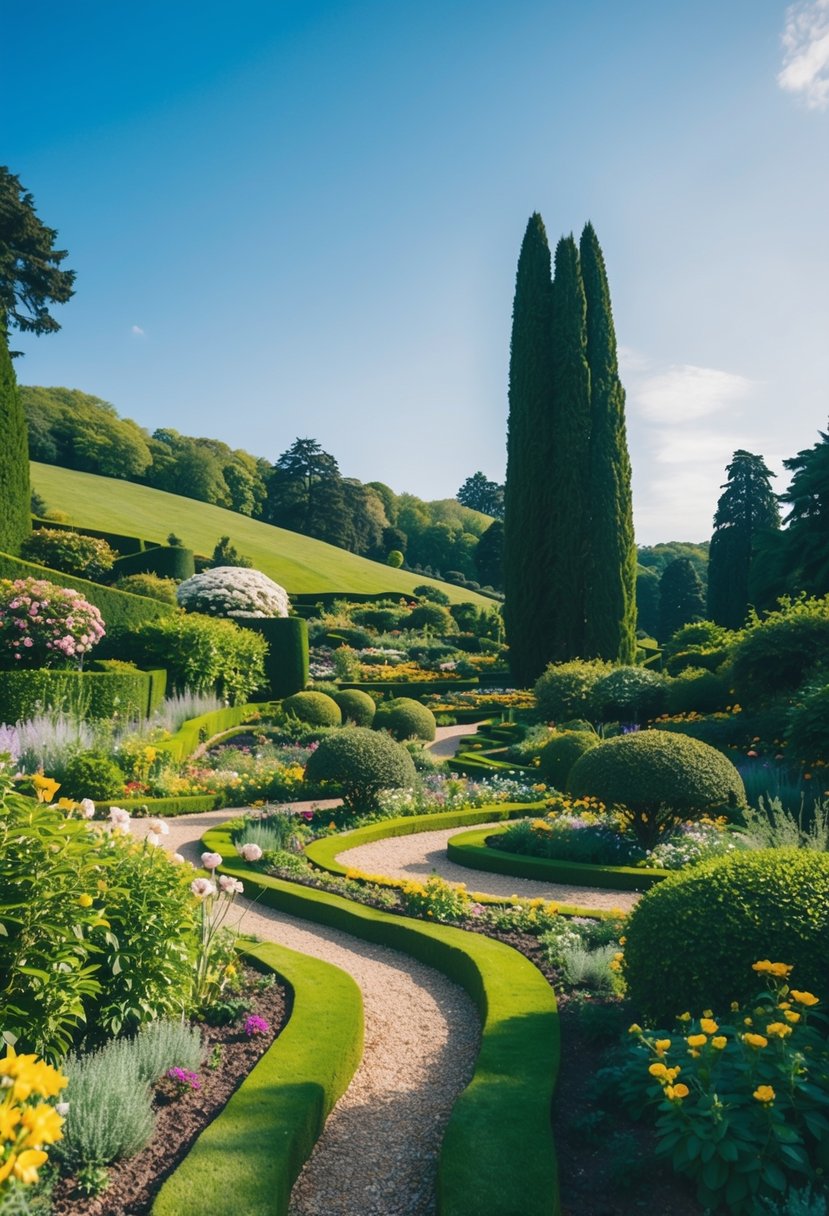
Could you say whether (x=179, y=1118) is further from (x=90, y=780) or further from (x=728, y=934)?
(x=90, y=780)

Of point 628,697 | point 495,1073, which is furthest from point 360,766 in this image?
point 628,697

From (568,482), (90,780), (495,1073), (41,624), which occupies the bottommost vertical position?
(495,1073)

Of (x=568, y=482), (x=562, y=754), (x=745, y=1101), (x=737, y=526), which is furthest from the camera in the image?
(x=737, y=526)

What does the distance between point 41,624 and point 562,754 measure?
9.32 metres

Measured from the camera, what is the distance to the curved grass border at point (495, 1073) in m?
3.17

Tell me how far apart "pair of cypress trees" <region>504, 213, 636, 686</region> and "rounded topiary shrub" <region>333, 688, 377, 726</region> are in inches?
285

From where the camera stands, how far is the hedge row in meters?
17.2

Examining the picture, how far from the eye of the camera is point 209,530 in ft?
181

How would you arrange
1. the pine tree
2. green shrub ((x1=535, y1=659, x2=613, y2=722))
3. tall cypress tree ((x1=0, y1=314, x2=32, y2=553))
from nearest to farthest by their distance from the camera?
green shrub ((x1=535, y1=659, x2=613, y2=722)) < tall cypress tree ((x1=0, y1=314, x2=32, y2=553)) < the pine tree

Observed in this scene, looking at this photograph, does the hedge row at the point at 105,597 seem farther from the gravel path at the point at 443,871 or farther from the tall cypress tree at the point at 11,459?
the gravel path at the point at 443,871

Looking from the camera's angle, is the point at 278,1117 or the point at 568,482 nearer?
the point at 278,1117

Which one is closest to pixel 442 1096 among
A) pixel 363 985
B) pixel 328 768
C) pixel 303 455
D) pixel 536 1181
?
pixel 536 1181

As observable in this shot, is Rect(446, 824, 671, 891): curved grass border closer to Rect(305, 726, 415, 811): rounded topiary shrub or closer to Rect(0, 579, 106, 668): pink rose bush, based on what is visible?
Rect(305, 726, 415, 811): rounded topiary shrub

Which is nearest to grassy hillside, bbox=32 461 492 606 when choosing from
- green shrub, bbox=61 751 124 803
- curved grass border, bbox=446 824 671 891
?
green shrub, bbox=61 751 124 803
